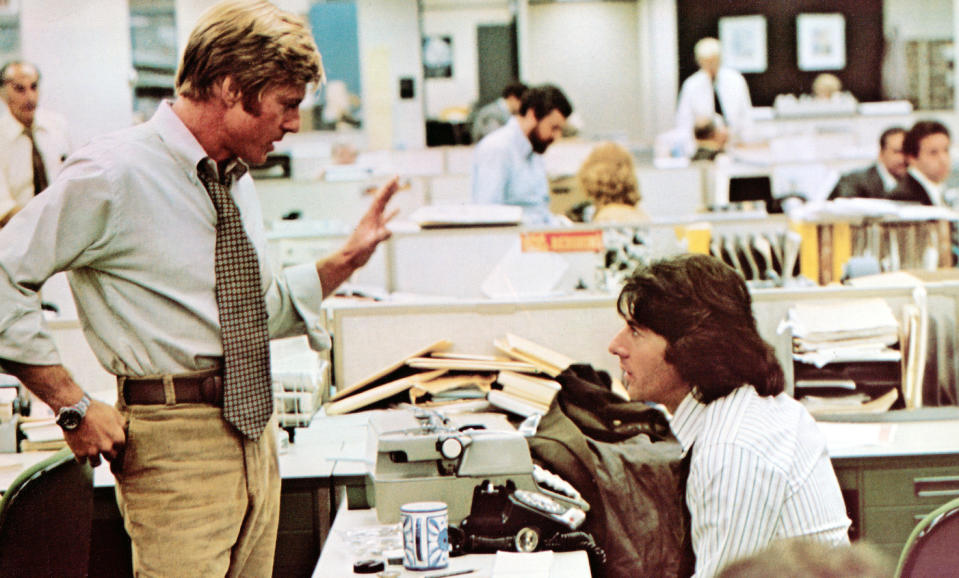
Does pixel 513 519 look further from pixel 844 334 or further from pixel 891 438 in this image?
pixel 844 334

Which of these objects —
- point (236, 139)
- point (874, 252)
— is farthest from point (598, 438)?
point (874, 252)

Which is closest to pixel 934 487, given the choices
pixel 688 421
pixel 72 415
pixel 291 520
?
pixel 688 421

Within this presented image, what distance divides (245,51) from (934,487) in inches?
69.3

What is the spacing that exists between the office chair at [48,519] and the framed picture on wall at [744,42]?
34.5 ft

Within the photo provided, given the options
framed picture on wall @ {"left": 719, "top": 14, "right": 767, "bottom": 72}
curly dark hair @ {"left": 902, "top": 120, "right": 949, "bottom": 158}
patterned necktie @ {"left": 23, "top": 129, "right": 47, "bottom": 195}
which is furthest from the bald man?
framed picture on wall @ {"left": 719, "top": 14, "right": 767, "bottom": 72}

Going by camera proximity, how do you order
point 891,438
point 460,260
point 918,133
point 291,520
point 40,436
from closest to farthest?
point 291,520 → point 891,438 → point 40,436 → point 460,260 → point 918,133

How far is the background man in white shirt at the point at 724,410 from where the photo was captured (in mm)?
1663

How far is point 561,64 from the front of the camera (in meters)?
11.8

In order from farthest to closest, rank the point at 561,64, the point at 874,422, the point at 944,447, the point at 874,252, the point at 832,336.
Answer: the point at 561,64 → the point at 874,252 → the point at 832,336 → the point at 874,422 → the point at 944,447

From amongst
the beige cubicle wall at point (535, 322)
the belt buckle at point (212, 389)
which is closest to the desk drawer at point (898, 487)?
the beige cubicle wall at point (535, 322)

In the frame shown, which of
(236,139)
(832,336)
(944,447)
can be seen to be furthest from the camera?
(832,336)

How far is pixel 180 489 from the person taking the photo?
5.82ft

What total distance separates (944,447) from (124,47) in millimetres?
5914

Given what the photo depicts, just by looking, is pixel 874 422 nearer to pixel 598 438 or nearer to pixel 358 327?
pixel 598 438
